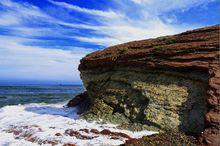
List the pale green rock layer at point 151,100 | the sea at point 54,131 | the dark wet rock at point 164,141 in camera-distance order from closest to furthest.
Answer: the dark wet rock at point 164,141 < the sea at point 54,131 < the pale green rock layer at point 151,100

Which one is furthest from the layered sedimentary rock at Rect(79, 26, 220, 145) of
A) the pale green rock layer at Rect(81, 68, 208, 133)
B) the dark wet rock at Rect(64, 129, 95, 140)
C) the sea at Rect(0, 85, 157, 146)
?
the dark wet rock at Rect(64, 129, 95, 140)

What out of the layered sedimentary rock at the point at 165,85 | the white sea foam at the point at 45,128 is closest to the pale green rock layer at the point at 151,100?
the layered sedimentary rock at the point at 165,85

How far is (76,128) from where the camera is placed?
57.7 feet

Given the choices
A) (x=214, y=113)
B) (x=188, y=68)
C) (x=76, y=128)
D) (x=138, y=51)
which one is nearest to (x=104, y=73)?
(x=138, y=51)

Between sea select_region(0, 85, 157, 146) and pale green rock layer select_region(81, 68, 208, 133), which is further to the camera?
pale green rock layer select_region(81, 68, 208, 133)

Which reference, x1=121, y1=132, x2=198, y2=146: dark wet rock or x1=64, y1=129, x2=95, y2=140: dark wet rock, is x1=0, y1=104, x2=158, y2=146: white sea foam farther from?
x1=121, y1=132, x2=198, y2=146: dark wet rock

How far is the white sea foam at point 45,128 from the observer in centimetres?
1542

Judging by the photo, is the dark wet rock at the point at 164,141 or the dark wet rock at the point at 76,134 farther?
the dark wet rock at the point at 76,134

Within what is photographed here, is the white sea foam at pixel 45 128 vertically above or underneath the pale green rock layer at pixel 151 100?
underneath

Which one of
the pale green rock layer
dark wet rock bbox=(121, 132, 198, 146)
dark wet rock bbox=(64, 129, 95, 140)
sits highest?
the pale green rock layer

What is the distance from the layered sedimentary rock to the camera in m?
15.8

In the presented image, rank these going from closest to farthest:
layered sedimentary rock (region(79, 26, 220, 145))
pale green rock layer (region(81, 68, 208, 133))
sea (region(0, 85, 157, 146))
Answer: sea (region(0, 85, 157, 146)) → layered sedimentary rock (region(79, 26, 220, 145)) → pale green rock layer (region(81, 68, 208, 133))

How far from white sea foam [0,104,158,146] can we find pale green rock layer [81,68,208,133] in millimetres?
881

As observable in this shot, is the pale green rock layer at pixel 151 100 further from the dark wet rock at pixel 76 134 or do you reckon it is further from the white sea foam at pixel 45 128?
the dark wet rock at pixel 76 134
